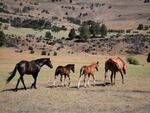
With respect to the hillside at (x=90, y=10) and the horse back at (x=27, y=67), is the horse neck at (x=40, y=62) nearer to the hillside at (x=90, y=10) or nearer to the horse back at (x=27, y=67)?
the horse back at (x=27, y=67)

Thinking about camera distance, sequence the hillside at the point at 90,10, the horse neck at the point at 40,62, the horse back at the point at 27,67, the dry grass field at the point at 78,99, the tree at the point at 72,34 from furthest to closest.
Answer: the hillside at the point at 90,10 → the tree at the point at 72,34 → the horse neck at the point at 40,62 → the horse back at the point at 27,67 → the dry grass field at the point at 78,99

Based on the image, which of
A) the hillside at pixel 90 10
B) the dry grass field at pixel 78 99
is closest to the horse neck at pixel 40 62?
the dry grass field at pixel 78 99

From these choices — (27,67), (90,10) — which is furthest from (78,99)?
(90,10)

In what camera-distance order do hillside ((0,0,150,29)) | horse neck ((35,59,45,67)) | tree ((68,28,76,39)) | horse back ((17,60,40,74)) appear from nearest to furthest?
horse back ((17,60,40,74)) → horse neck ((35,59,45,67)) → tree ((68,28,76,39)) → hillside ((0,0,150,29))

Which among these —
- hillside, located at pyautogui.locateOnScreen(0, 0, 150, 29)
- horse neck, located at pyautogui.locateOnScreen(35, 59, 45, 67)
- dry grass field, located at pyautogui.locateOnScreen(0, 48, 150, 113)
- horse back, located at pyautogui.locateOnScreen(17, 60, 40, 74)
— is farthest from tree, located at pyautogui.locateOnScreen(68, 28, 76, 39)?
horse back, located at pyautogui.locateOnScreen(17, 60, 40, 74)

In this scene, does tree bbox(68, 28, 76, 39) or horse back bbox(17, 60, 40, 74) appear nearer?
horse back bbox(17, 60, 40, 74)

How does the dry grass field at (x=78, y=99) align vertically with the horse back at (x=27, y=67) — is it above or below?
below

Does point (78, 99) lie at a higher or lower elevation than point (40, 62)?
lower

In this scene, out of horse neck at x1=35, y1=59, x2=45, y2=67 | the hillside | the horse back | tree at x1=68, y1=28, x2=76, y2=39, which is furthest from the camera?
the hillside

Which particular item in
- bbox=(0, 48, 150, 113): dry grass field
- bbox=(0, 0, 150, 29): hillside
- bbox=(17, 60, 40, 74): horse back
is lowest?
bbox=(0, 48, 150, 113): dry grass field

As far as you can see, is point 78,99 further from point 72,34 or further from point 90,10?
point 90,10

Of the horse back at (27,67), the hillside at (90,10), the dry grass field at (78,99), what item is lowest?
the dry grass field at (78,99)

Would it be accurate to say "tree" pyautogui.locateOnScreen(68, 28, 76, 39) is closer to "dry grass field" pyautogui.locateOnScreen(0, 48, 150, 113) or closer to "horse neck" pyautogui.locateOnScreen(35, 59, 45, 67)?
"dry grass field" pyautogui.locateOnScreen(0, 48, 150, 113)

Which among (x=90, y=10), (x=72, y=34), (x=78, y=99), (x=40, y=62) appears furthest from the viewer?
(x=90, y=10)
